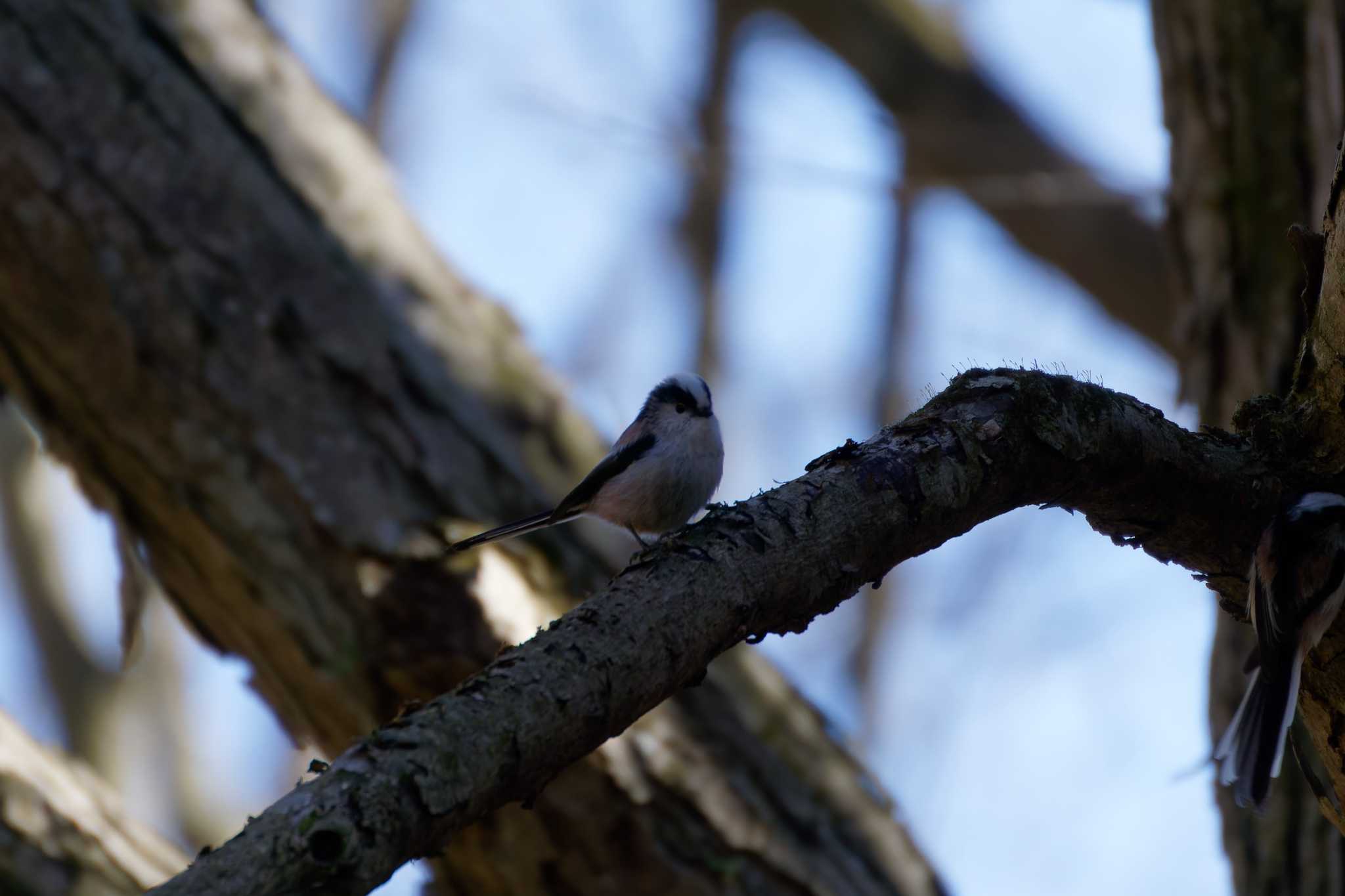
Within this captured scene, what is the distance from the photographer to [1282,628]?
6.48 ft

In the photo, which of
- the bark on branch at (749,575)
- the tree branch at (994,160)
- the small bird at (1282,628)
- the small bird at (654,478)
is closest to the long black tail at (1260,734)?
the small bird at (1282,628)

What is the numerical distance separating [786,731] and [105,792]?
1891 mm

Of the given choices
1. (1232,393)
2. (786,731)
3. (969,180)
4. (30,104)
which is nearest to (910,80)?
(969,180)

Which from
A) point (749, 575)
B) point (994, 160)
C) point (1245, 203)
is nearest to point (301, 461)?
point (749, 575)

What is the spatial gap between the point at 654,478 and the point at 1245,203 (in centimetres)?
190

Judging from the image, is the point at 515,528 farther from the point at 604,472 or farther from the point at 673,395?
the point at 673,395

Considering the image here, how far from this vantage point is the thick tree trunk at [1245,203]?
3.10 meters

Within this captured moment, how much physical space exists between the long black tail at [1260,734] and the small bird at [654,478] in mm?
1746

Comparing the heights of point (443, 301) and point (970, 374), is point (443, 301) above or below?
above

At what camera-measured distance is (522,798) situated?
1541 millimetres

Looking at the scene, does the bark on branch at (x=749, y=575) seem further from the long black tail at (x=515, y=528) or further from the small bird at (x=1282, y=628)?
the long black tail at (x=515, y=528)

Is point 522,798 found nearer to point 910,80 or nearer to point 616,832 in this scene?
point 616,832

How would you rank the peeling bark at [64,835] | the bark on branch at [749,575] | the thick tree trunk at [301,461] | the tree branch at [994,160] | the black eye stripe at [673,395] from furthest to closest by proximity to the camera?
the tree branch at [994,160] → the black eye stripe at [673,395] → the thick tree trunk at [301,461] → the peeling bark at [64,835] → the bark on branch at [749,575]

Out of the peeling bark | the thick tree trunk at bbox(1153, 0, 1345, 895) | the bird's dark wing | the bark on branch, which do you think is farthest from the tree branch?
the peeling bark
